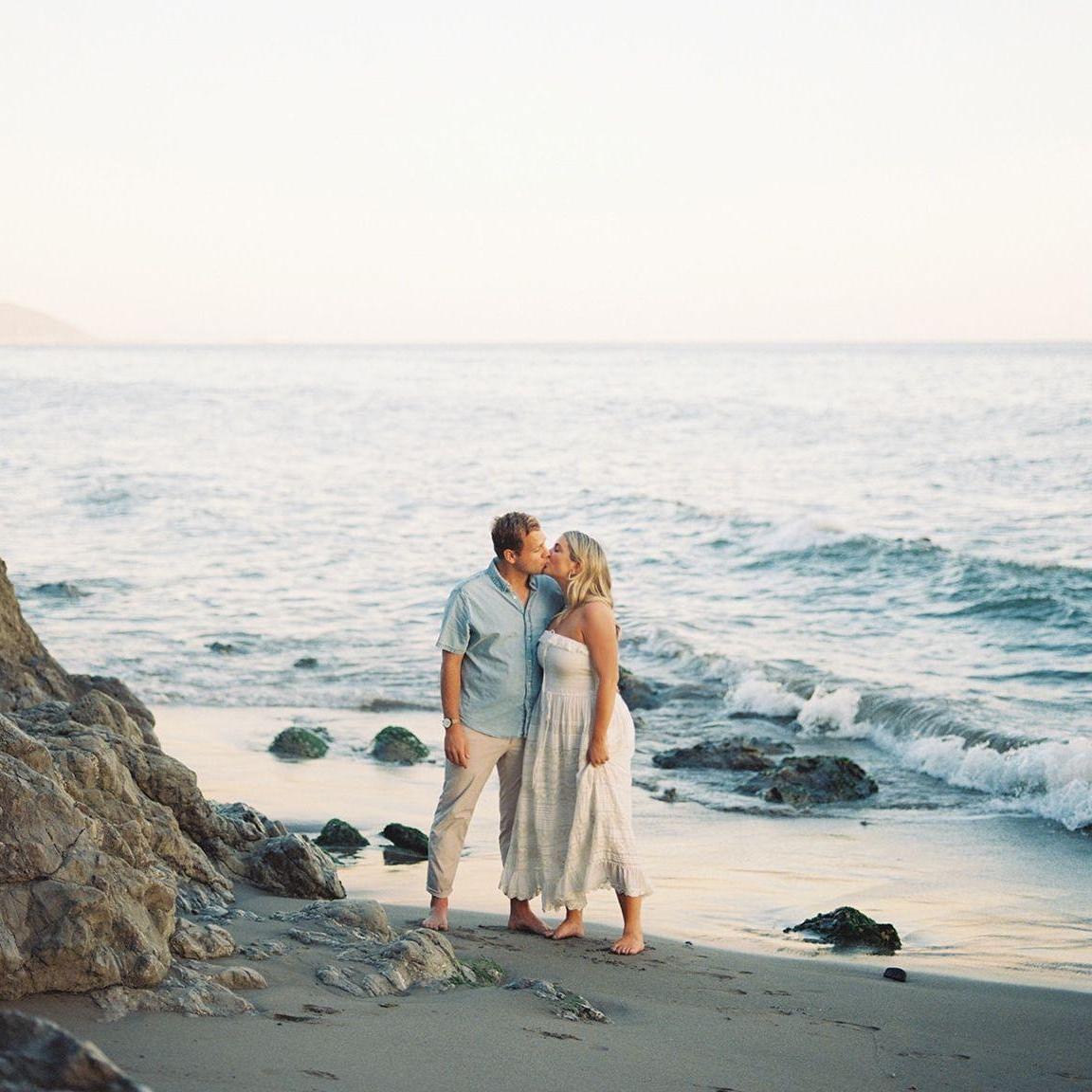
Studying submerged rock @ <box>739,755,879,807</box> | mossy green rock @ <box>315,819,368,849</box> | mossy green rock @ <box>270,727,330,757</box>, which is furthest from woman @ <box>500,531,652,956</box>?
mossy green rock @ <box>270,727,330,757</box>

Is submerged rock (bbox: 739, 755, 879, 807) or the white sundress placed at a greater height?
the white sundress

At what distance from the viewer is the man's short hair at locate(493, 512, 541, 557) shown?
6598 mm

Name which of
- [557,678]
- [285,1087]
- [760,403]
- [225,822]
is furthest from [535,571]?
[760,403]

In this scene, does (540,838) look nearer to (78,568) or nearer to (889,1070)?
(889,1070)

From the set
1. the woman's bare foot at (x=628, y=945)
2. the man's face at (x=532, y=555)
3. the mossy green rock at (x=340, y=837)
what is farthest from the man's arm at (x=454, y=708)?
the mossy green rock at (x=340, y=837)

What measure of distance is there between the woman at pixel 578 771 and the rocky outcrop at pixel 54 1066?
13.1 ft

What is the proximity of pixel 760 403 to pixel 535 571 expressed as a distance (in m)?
61.0

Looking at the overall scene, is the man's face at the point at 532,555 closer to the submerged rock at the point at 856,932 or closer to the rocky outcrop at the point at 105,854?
the rocky outcrop at the point at 105,854

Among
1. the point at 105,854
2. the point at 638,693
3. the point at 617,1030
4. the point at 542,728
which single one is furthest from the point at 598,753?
the point at 638,693

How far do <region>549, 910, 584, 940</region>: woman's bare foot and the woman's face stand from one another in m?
1.53

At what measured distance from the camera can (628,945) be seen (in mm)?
6430

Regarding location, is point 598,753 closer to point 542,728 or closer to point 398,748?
point 542,728

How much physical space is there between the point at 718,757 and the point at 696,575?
11.2 metres

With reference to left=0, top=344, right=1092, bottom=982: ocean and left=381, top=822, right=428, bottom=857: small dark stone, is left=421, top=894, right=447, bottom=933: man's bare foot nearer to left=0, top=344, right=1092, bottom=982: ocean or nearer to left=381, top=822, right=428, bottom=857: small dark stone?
left=381, top=822, right=428, bottom=857: small dark stone
